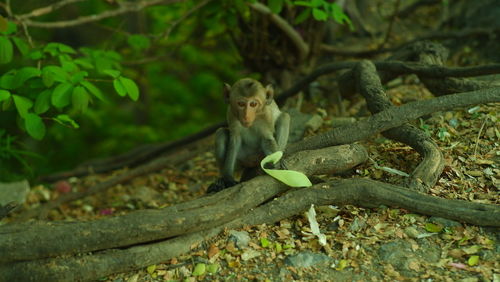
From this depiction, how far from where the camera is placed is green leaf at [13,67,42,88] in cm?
394

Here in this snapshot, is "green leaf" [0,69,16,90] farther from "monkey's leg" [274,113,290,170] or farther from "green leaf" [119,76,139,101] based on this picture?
"monkey's leg" [274,113,290,170]

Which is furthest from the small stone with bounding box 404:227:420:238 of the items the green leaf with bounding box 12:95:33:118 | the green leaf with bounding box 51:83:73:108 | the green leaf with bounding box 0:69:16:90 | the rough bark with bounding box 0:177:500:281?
the green leaf with bounding box 0:69:16:90

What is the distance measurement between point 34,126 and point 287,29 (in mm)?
3619

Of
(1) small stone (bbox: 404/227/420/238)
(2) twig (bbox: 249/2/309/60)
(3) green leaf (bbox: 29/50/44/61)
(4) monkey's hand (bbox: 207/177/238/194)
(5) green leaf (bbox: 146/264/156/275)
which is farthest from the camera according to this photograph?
(2) twig (bbox: 249/2/309/60)

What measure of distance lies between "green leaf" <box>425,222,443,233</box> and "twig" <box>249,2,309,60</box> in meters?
3.42

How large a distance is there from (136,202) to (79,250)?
129 inches

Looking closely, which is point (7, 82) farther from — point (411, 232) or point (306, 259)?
point (411, 232)

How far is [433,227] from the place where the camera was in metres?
3.32

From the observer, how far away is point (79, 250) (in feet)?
9.69

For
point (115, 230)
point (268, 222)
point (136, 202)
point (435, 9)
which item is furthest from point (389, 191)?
point (435, 9)

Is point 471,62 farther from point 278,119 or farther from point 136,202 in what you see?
point 136,202

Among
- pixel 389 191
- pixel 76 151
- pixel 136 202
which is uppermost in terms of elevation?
pixel 389 191

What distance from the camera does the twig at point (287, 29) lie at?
603cm

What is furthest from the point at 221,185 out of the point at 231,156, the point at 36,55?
the point at 36,55
